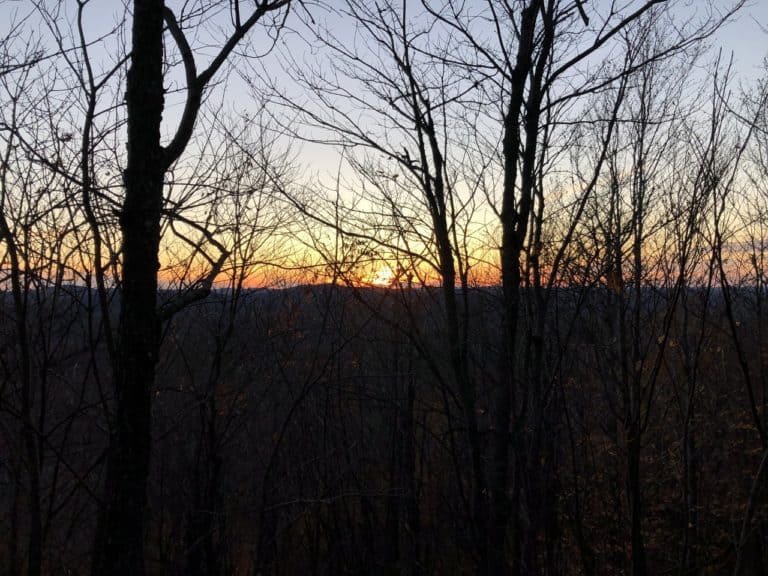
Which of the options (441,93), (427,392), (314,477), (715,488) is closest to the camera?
(441,93)

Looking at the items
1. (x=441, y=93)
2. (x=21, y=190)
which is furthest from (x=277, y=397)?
(x=441, y=93)

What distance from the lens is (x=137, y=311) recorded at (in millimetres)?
2766

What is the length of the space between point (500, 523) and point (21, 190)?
454 cm

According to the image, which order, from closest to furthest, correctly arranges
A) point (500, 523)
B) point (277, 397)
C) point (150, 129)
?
point (150, 129), point (500, 523), point (277, 397)

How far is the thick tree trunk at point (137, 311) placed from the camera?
270 cm

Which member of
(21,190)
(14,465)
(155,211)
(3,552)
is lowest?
(3,552)

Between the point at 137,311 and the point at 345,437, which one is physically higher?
the point at 137,311

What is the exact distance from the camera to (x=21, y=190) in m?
5.24

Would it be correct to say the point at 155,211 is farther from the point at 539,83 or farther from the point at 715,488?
the point at 715,488

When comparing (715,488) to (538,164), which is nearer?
(538,164)

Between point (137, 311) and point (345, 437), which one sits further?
point (345, 437)

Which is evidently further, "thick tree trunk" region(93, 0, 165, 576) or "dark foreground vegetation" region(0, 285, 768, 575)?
"dark foreground vegetation" region(0, 285, 768, 575)

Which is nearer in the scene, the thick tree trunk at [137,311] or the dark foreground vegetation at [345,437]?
the thick tree trunk at [137,311]

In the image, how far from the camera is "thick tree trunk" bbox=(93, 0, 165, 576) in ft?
8.86
